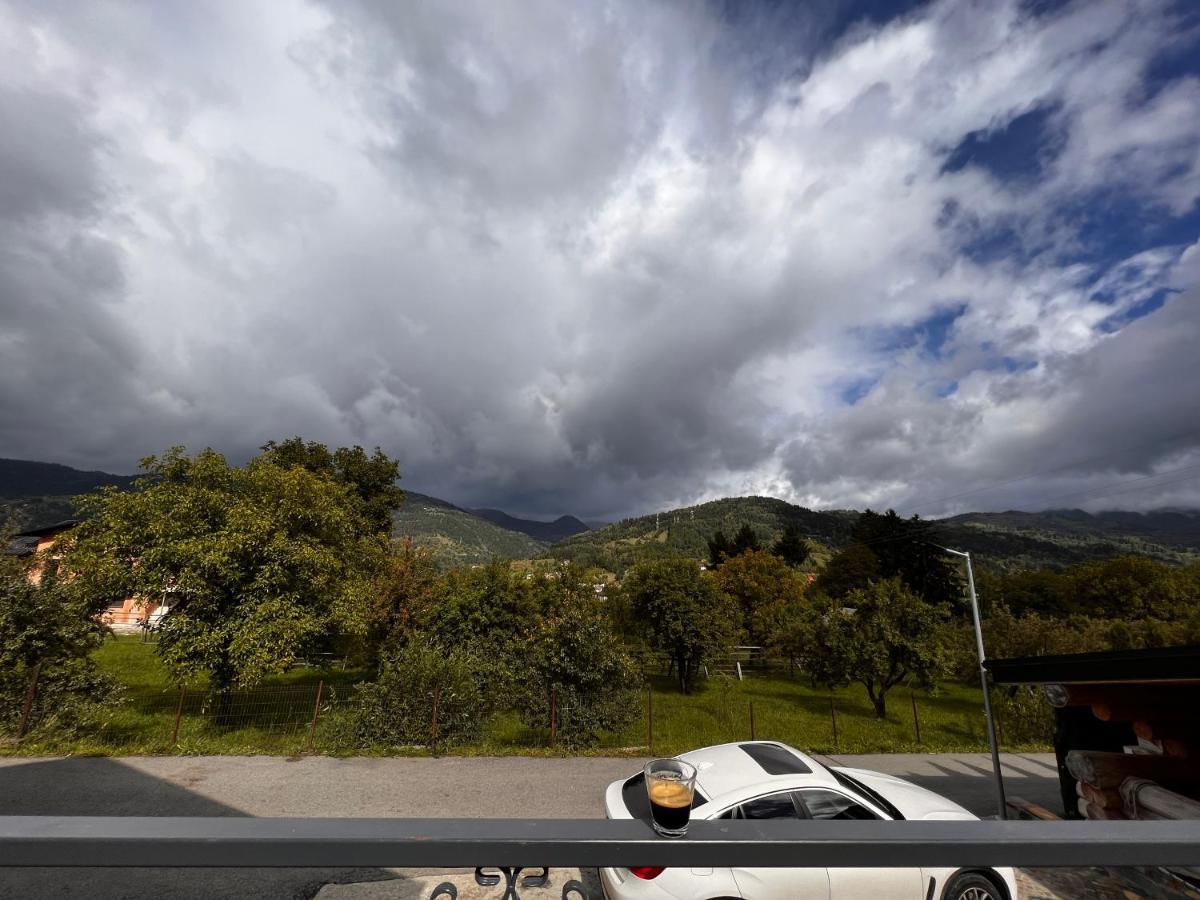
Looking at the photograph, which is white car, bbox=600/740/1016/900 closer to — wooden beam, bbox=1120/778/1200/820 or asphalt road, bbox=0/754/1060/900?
wooden beam, bbox=1120/778/1200/820

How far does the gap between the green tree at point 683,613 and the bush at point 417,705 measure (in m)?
14.0

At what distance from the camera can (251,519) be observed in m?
13.3

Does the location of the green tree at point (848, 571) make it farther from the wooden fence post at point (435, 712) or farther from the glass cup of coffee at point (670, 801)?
the glass cup of coffee at point (670, 801)

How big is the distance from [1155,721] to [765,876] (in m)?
6.30

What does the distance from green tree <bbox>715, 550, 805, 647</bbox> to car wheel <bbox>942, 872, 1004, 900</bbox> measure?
3029 centimetres

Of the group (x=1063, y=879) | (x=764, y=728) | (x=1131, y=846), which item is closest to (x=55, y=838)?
(x=1131, y=846)

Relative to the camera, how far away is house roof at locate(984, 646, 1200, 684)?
16.9 ft

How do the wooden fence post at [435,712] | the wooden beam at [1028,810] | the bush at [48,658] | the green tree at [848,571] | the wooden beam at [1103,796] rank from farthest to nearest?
1. the green tree at [848,571]
2. the wooden fence post at [435,712]
3. the bush at [48,658]
4. the wooden beam at [1028,810]
5. the wooden beam at [1103,796]

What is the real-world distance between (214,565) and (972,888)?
49.3ft

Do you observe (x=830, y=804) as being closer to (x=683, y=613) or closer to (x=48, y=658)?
(x=48, y=658)

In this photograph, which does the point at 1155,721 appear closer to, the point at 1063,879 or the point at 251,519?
the point at 1063,879

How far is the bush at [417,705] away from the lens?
40.5 ft

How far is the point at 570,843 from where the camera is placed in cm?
107

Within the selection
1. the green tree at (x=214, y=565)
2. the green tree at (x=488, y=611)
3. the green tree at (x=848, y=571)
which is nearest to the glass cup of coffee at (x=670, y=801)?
the green tree at (x=214, y=565)
